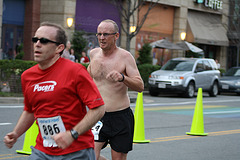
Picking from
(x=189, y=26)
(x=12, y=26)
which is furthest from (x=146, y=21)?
(x=12, y=26)

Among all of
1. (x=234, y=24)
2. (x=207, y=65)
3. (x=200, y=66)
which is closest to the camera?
(x=200, y=66)

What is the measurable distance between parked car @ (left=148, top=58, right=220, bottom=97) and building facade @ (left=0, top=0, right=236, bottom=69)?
6.80 meters

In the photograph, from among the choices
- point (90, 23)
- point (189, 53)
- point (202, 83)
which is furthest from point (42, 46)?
point (189, 53)

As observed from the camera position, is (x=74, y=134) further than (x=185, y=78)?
No

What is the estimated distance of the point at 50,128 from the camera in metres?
3.43

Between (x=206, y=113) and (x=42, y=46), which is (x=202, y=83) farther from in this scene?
(x=42, y=46)

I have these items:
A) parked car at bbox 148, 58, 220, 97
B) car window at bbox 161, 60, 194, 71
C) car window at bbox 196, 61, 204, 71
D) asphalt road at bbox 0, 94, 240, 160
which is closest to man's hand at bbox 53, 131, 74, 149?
asphalt road at bbox 0, 94, 240, 160

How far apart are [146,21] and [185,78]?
11779 mm

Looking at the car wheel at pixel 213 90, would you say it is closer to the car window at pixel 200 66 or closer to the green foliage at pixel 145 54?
the car window at pixel 200 66

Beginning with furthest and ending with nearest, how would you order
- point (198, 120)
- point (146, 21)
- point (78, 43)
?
point (146, 21)
point (78, 43)
point (198, 120)

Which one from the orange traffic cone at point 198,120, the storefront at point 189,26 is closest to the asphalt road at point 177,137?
the orange traffic cone at point 198,120

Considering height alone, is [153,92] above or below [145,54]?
below

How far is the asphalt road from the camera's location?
304 inches

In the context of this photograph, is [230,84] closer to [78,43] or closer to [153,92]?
[153,92]
